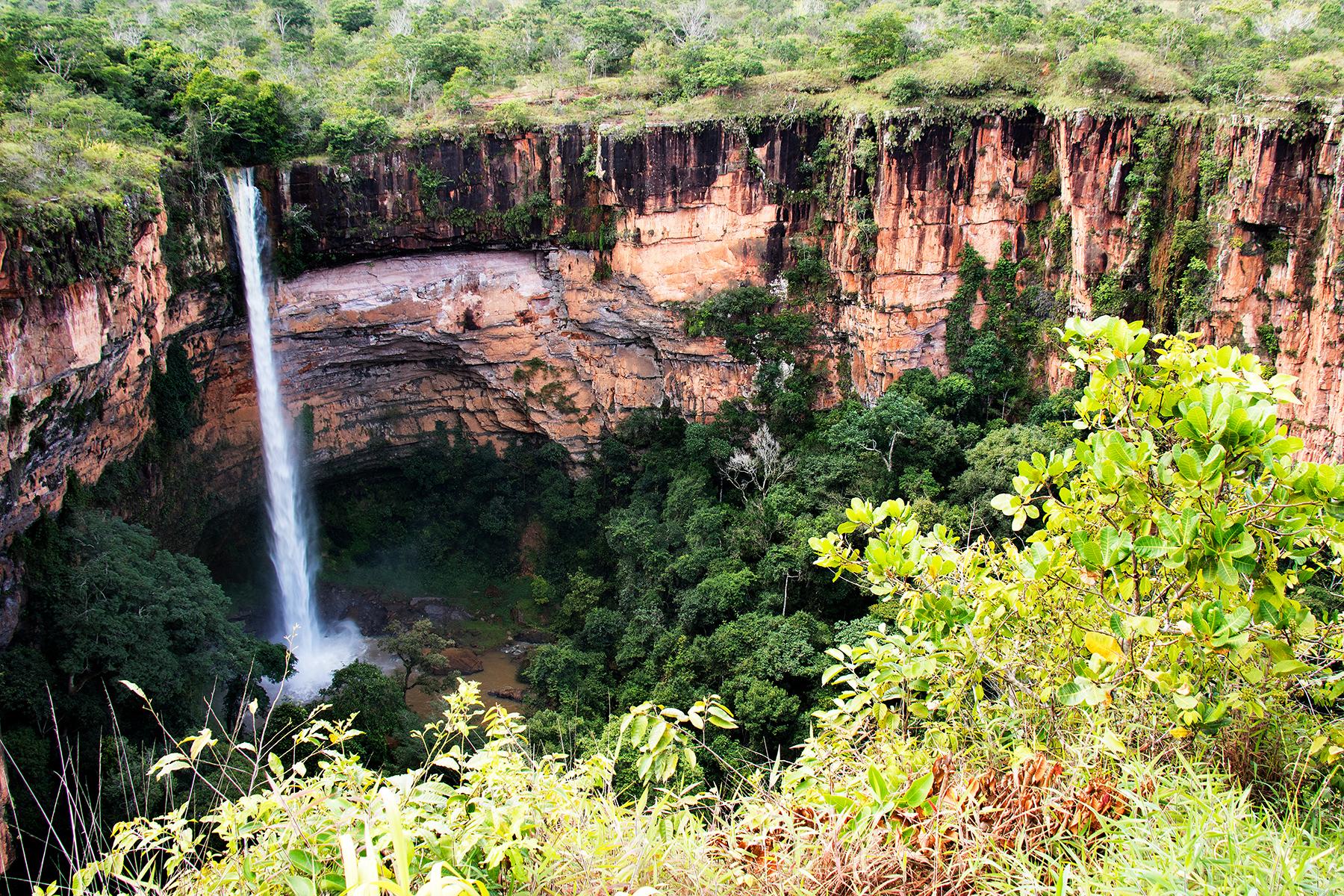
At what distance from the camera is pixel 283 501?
2259cm

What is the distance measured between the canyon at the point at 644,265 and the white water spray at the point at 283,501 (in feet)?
1.25

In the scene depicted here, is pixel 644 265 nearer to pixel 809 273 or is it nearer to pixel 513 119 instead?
pixel 809 273

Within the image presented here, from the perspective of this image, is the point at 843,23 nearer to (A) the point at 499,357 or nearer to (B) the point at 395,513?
(A) the point at 499,357

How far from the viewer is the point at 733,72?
2153 centimetres

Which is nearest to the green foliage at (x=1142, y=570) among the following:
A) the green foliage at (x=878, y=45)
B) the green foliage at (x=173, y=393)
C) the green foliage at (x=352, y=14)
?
→ the green foliage at (x=173, y=393)

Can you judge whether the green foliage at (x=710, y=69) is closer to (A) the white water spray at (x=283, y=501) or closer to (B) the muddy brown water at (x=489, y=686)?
(A) the white water spray at (x=283, y=501)

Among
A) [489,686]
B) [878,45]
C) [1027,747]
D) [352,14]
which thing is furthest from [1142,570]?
[352,14]

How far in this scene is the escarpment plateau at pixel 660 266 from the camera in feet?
51.2

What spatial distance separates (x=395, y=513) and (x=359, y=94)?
10442 mm

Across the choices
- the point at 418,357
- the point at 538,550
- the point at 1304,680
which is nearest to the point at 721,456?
the point at 538,550

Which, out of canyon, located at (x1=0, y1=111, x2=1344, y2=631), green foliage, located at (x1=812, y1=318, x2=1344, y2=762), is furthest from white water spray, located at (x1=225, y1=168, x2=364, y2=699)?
green foliage, located at (x1=812, y1=318, x2=1344, y2=762)

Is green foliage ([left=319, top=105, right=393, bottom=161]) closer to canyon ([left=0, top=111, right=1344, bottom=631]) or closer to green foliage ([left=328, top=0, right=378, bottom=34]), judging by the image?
canyon ([left=0, top=111, right=1344, bottom=631])

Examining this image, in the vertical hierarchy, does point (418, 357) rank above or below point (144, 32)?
below

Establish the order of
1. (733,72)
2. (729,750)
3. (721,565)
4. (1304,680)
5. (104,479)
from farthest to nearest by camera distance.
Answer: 1. (733,72)
2. (721,565)
3. (104,479)
4. (729,750)
5. (1304,680)
